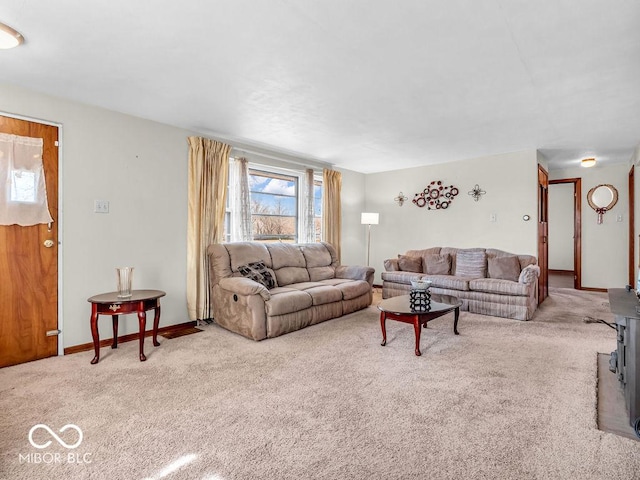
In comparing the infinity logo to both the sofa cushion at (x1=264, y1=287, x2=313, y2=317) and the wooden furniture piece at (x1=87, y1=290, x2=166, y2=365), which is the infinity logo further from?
the sofa cushion at (x1=264, y1=287, x2=313, y2=317)

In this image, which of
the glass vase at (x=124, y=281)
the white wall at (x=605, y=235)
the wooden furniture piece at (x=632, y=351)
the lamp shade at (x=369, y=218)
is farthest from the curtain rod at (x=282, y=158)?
the white wall at (x=605, y=235)

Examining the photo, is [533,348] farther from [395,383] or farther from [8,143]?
[8,143]

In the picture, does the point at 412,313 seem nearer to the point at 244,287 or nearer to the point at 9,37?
the point at 244,287

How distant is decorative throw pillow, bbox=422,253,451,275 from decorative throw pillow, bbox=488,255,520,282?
633mm

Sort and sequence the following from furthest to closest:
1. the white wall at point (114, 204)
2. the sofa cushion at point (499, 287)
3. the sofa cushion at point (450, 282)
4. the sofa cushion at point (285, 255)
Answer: the sofa cushion at point (450, 282) < the sofa cushion at point (285, 255) < the sofa cushion at point (499, 287) < the white wall at point (114, 204)

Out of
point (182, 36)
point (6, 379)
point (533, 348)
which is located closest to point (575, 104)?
point (533, 348)

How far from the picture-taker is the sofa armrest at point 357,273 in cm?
493

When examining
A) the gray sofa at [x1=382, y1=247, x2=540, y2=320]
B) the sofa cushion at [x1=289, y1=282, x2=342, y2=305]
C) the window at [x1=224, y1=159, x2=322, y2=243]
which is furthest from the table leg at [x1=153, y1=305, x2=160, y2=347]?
the gray sofa at [x1=382, y1=247, x2=540, y2=320]

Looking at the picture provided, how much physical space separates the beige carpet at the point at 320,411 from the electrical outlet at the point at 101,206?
132cm

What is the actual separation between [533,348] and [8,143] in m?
4.84

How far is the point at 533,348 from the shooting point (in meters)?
3.25

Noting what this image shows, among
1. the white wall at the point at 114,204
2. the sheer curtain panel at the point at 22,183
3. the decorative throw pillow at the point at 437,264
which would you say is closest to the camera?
the sheer curtain panel at the point at 22,183

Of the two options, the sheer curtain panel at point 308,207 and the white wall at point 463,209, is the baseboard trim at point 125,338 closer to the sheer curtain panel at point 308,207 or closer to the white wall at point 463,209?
the sheer curtain panel at point 308,207
